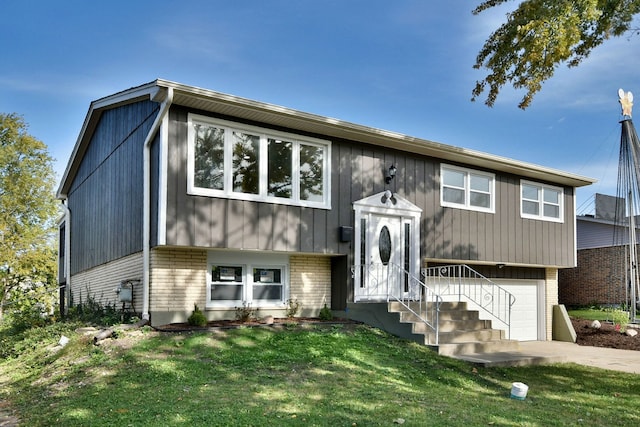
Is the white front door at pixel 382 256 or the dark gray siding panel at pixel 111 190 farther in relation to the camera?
the white front door at pixel 382 256

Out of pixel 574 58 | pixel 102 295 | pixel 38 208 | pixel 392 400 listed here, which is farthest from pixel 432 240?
pixel 38 208

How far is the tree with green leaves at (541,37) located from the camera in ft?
29.1

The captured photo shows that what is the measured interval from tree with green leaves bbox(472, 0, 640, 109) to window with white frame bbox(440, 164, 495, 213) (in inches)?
178

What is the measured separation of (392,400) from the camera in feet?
23.4

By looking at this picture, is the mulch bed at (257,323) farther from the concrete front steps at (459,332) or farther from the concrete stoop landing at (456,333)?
the concrete front steps at (459,332)

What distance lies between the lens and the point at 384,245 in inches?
533

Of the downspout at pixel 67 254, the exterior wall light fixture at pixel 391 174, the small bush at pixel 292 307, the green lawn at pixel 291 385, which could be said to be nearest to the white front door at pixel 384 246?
the exterior wall light fixture at pixel 391 174

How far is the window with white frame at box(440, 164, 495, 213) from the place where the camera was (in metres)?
15.0

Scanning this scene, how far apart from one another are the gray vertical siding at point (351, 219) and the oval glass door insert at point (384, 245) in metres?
0.96

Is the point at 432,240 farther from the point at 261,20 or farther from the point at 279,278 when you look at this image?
the point at 261,20

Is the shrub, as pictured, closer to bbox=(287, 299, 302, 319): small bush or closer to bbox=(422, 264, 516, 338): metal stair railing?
bbox=(287, 299, 302, 319): small bush

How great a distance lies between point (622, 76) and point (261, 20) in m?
9.26

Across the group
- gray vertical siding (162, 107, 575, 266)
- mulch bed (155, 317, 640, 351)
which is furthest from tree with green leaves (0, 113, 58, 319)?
gray vertical siding (162, 107, 575, 266)

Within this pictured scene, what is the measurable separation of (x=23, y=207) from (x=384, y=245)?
64.5 ft
